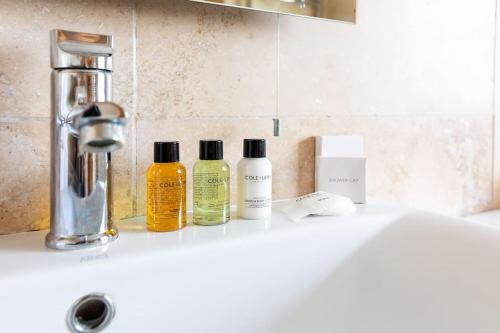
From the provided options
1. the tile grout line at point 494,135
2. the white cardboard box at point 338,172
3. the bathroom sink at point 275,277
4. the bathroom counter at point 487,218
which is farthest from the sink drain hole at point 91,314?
the tile grout line at point 494,135

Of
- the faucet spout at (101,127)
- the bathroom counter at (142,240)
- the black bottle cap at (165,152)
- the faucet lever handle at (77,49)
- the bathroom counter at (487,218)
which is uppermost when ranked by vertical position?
the faucet lever handle at (77,49)

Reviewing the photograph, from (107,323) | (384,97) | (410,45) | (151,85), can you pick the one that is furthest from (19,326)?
(410,45)

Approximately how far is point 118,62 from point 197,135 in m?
0.15

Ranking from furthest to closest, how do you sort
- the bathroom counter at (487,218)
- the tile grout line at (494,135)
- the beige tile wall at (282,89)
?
the tile grout line at (494,135) < the bathroom counter at (487,218) < the beige tile wall at (282,89)

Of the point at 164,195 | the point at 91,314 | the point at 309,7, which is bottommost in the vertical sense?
the point at 91,314

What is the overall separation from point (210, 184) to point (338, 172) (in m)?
0.27

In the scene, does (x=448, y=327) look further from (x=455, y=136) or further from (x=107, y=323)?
(x=455, y=136)

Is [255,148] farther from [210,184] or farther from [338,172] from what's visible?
[338,172]

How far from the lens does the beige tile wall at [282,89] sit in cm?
55

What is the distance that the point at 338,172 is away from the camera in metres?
0.75

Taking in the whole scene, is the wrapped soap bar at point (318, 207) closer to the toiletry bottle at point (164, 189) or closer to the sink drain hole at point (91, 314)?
the toiletry bottle at point (164, 189)

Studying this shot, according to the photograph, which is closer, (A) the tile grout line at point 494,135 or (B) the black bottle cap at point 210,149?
(B) the black bottle cap at point 210,149

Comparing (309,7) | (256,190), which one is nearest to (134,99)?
(256,190)

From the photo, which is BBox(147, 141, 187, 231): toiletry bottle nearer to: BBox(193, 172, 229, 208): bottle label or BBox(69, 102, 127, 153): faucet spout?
BBox(193, 172, 229, 208): bottle label
